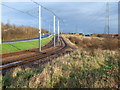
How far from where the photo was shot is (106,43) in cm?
2858

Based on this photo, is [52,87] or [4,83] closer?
[52,87]

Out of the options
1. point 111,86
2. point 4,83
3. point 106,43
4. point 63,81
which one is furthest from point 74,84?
point 106,43

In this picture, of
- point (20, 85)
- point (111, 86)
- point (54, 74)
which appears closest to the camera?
point (111, 86)

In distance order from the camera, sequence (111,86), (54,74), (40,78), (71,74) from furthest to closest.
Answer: (71,74)
(54,74)
(40,78)
(111,86)

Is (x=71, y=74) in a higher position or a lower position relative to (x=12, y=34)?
lower

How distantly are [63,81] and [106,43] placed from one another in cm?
2486

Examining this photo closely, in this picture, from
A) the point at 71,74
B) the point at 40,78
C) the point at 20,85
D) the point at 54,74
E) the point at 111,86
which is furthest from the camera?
the point at 71,74

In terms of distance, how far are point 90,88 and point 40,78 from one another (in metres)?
2.09

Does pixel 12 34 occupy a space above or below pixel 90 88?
above

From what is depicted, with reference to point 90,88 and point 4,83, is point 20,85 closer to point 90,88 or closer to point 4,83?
point 4,83

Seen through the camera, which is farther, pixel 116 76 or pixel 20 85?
pixel 116 76

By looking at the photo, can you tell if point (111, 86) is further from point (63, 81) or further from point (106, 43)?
point (106, 43)

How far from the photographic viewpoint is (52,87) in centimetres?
523

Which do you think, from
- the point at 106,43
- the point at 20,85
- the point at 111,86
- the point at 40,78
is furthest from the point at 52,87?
the point at 106,43
